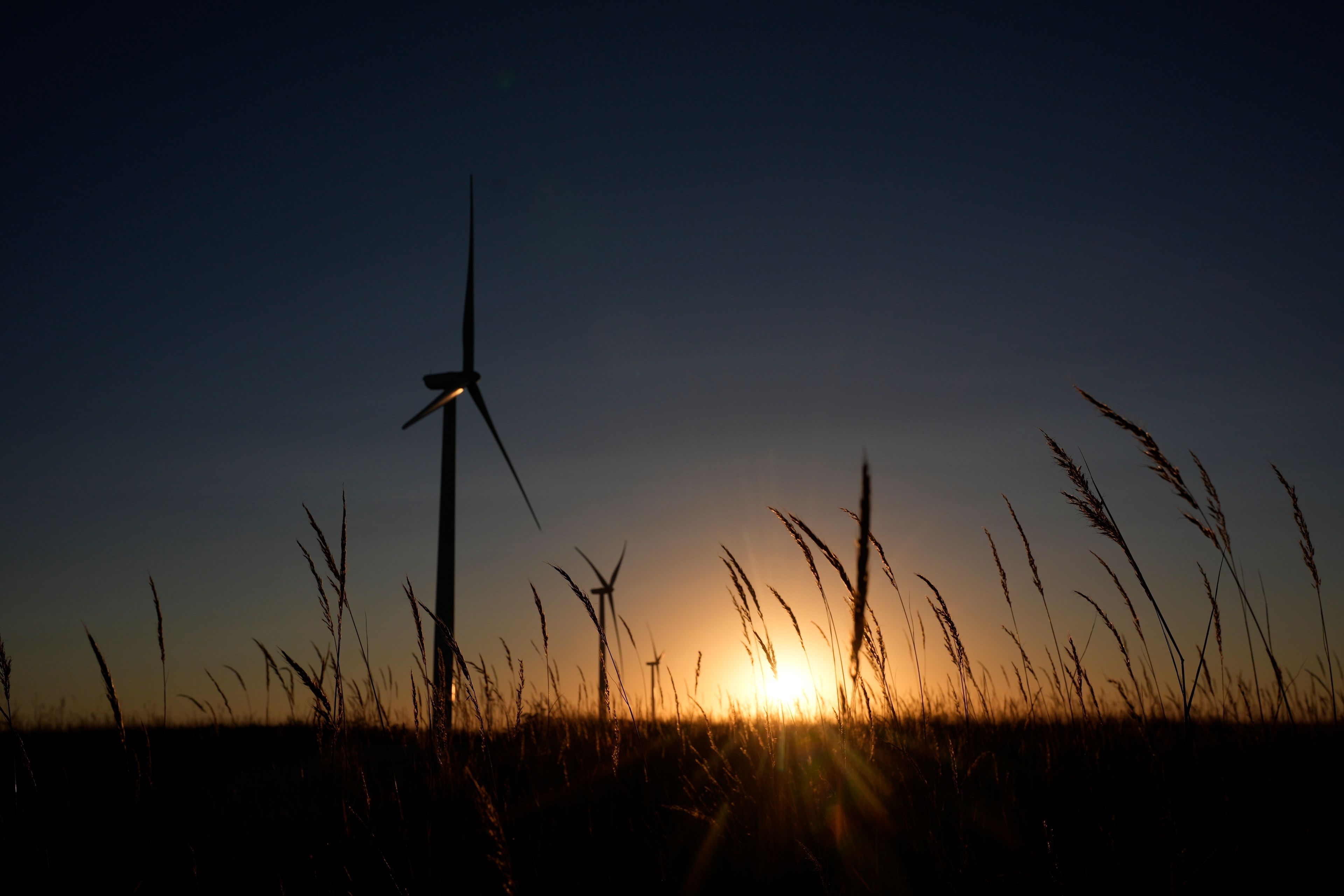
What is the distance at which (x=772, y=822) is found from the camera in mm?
3387

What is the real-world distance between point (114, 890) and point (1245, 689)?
6402 millimetres

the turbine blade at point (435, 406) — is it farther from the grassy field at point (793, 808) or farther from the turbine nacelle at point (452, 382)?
the grassy field at point (793, 808)

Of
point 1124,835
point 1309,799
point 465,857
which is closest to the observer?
point 1124,835

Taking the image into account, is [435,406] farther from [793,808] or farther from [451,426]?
[793,808]

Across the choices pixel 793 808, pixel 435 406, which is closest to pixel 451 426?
pixel 435 406

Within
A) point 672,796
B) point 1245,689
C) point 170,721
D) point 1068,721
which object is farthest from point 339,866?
point 170,721

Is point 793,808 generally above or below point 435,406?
below

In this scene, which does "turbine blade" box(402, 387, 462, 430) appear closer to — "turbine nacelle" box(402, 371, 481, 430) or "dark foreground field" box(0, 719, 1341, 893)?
"turbine nacelle" box(402, 371, 481, 430)

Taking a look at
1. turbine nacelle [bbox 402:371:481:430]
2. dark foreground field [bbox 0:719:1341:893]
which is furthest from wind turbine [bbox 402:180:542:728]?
dark foreground field [bbox 0:719:1341:893]

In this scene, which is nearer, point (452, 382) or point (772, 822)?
point (772, 822)

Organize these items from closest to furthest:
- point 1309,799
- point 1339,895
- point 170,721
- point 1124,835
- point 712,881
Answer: point 1339,895, point 712,881, point 1124,835, point 1309,799, point 170,721

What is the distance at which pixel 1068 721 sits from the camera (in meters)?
5.35

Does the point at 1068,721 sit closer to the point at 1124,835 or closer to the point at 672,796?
the point at 1124,835

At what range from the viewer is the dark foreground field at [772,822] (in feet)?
10.0
